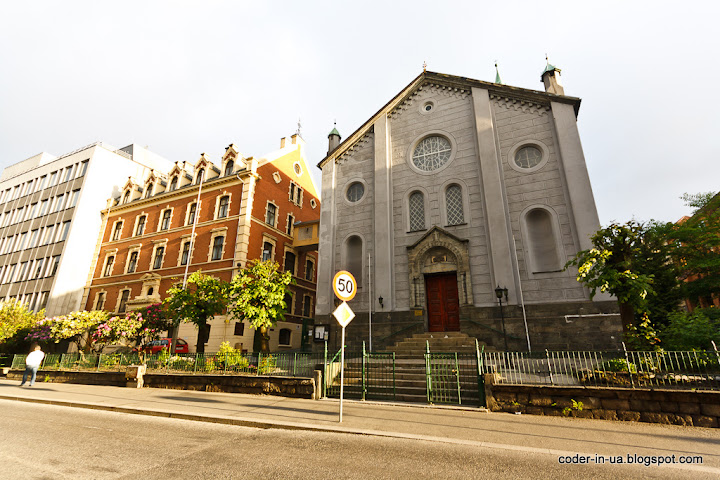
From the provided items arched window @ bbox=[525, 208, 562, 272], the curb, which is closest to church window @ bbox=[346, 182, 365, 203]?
arched window @ bbox=[525, 208, 562, 272]

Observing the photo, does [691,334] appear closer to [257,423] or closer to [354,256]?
[257,423]

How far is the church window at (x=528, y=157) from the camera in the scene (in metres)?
18.2

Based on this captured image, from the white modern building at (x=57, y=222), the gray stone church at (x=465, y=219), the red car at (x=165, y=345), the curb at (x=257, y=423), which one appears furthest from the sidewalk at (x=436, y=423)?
the white modern building at (x=57, y=222)

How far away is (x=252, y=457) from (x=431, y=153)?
18.9m

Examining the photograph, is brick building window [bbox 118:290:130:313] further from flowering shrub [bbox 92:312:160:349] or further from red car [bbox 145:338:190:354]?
flowering shrub [bbox 92:312:160:349]

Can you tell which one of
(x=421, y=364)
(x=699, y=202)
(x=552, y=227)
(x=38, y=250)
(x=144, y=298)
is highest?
(x=699, y=202)

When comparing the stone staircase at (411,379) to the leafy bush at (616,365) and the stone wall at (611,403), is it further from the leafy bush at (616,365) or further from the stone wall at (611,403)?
the leafy bush at (616,365)

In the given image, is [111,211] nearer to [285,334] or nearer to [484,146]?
[285,334]

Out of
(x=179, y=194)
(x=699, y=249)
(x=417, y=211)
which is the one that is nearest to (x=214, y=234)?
(x=179, y=194)

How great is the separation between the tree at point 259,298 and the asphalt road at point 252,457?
8.79m

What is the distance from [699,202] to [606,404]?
106 ft

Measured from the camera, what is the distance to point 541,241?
17.0 m

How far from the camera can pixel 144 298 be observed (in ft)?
91.0

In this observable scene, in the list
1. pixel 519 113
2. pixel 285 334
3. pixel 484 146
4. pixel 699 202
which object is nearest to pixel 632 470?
pixel 484 146
